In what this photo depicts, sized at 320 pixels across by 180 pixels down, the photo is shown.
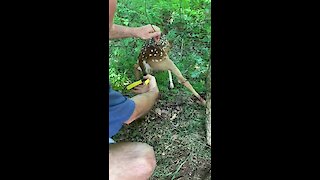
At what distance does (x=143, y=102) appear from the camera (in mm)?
1671

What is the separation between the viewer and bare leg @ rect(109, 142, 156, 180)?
161cm

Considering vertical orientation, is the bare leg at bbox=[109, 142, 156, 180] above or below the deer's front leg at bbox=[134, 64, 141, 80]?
below

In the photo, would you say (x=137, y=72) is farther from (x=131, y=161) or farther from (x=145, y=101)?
(x=131, y=161)

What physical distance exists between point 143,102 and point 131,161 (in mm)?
179

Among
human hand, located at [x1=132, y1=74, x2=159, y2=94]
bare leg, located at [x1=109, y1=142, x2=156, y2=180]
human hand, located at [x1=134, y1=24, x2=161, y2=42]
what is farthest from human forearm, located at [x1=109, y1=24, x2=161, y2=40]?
bare leg, located at [x1=109, y1=142, x2=156, y2=180]

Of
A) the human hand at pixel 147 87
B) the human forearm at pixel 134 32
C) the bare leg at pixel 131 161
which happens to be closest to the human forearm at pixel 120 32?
the human forearm at pixel 134 32

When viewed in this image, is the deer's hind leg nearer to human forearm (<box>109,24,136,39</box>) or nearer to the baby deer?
the baby deer

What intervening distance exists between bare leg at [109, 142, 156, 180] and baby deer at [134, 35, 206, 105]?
21 cm

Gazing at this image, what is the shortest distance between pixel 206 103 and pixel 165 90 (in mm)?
128

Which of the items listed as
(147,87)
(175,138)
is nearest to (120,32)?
(147,87)

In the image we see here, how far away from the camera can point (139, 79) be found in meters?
1.70

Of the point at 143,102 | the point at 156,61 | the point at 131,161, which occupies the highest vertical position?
the point at 156,61

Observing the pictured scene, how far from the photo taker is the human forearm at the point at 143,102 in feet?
5.46

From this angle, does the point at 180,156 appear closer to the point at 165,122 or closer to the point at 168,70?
the point at 165,122
